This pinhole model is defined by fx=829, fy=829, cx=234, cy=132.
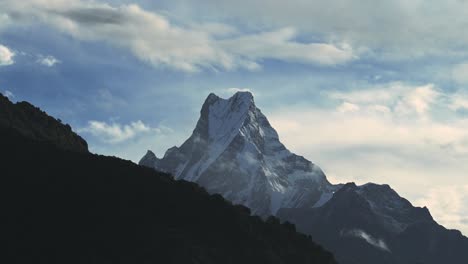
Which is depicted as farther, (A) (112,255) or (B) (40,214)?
(B) (40,214)

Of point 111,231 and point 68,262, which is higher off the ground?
point 111,231

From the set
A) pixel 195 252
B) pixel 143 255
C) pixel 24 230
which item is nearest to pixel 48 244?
pixel 24 230

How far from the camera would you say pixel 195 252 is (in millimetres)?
198625

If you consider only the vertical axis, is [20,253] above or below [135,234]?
below

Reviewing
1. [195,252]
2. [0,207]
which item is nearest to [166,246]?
[195,252]

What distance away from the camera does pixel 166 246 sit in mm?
195125

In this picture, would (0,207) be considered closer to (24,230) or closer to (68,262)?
(24,230)

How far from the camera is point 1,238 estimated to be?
602 ft

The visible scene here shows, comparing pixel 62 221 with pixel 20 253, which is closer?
pixel 20 253

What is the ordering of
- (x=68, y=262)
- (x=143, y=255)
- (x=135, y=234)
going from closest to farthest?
(x=68, y=262) → (x=143, y=255) → (x=135, y=234)

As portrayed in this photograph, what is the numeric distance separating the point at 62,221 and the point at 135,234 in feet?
58.0

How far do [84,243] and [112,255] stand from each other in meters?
8.10

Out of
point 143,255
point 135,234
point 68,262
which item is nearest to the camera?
point 68,262

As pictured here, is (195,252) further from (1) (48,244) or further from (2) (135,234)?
(1) (48,244)
